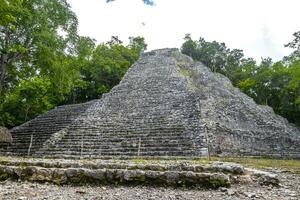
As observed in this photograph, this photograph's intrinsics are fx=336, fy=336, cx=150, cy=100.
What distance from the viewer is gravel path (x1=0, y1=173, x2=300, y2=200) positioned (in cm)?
511

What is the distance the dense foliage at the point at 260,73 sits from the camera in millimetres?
27500

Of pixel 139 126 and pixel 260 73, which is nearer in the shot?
pixel 139 126

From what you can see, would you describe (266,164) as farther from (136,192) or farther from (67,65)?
(67,65)

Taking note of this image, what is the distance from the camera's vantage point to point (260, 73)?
3212 cm

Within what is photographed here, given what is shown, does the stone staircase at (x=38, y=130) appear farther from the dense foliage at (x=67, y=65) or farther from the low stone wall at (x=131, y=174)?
the low stone wall at (x=131, y=174)

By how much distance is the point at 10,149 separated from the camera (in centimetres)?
1545

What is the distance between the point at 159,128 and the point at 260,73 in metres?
20.9

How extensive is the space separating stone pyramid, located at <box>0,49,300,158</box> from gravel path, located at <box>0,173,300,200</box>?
5996 mm

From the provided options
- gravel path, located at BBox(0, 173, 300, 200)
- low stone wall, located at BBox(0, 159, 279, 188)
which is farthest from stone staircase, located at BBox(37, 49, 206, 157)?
gravel path, located at BBox(0, 173, 300, 200)

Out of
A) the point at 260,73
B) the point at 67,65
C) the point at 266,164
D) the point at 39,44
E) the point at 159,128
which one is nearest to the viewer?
the point at 266,164

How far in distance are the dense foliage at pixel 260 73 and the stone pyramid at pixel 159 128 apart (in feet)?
17.1

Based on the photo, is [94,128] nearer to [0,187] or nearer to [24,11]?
[24,11]

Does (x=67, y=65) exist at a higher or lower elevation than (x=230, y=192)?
higher

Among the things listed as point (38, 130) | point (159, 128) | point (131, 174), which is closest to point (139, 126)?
point (159, 128)
